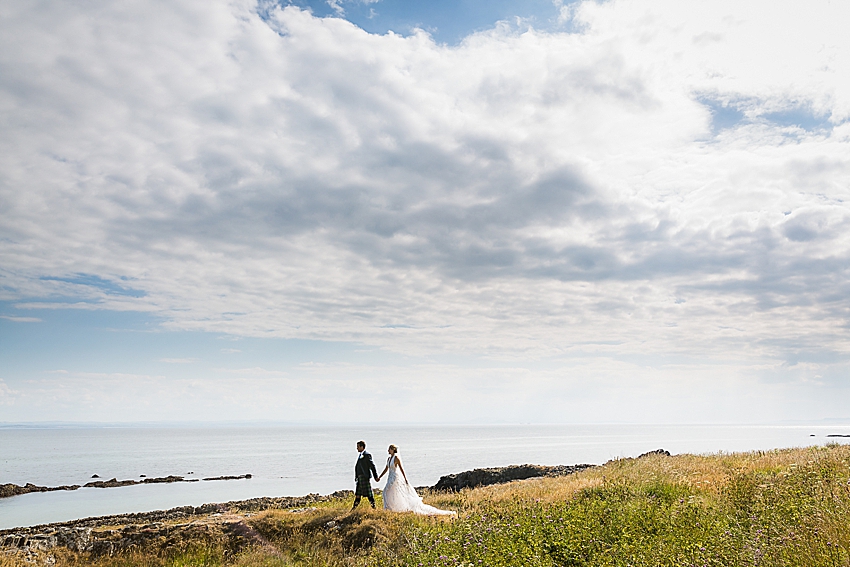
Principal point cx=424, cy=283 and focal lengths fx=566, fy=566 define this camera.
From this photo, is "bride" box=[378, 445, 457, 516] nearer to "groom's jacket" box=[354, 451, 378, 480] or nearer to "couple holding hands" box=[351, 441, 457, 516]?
"couple holding hands" box=[351, 441, 457, 516]

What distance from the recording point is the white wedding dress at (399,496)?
18.4 meters

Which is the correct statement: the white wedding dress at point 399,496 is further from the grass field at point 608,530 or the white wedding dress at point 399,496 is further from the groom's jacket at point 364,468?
the grass field at point 608,530

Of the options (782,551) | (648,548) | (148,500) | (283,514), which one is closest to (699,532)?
(648,548)

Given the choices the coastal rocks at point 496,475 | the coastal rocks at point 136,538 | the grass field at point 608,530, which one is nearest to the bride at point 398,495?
the grass field at point 608,530

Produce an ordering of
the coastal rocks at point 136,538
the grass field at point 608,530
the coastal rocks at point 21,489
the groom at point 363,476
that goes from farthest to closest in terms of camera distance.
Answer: the coastal rocks at point 21,489 < the groom at point 363,476 < the coastal rocks at point 136,538 < the grass field at point 608,530

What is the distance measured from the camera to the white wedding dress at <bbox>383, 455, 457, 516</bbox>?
1842 cm

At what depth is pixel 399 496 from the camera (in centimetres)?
1892

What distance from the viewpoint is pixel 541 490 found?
1867cm

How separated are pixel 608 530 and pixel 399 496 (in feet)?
31.4

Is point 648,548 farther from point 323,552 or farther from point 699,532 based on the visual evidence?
point 323,552

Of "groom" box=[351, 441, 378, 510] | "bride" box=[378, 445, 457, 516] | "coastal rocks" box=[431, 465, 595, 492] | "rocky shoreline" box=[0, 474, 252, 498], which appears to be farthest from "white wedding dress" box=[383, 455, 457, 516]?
"rocky shoreline" box=[0, 474, 252, 498]

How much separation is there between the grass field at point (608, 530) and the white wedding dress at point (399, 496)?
207 centimetres

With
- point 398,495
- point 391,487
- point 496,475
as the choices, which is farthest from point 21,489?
point 398,495

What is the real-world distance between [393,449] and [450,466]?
62.4 meters
